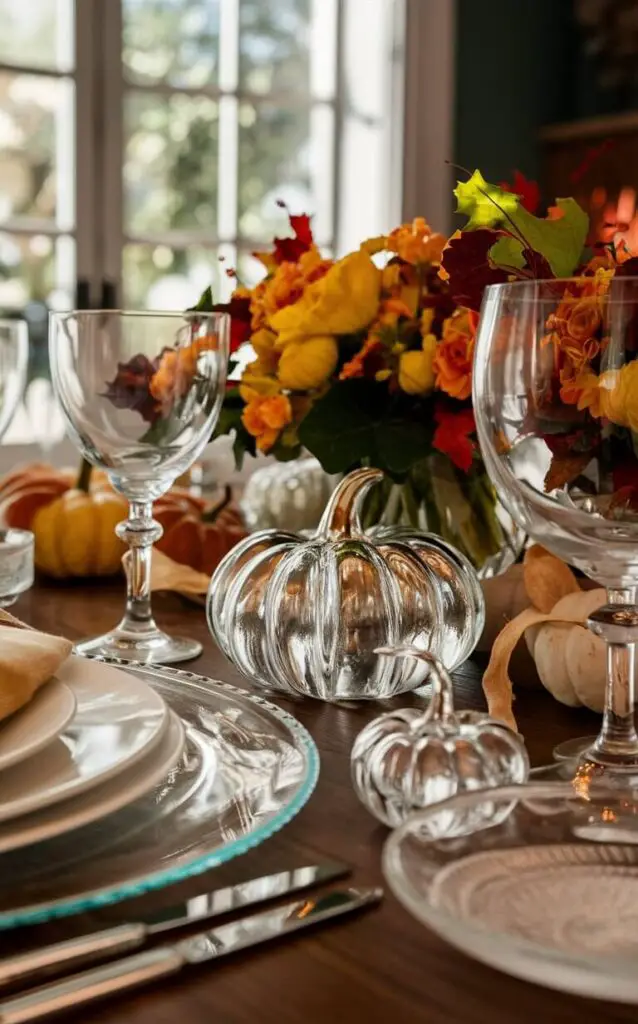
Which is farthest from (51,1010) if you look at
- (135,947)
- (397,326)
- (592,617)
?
(397,326)

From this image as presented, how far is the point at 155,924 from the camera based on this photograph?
409mm

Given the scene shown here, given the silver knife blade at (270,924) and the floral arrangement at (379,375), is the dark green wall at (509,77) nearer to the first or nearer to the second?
the floral arrangement at (379,375)

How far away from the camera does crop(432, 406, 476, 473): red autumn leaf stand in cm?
85

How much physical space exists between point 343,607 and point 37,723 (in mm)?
256

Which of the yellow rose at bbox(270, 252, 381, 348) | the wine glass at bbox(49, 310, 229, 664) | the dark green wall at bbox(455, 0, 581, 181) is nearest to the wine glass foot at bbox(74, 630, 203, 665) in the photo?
the wine glass at bbox(49, 310, 229, 664)

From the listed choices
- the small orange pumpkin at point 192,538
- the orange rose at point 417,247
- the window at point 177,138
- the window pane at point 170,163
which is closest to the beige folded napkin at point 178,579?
the small orange pumpkin at point 192,538

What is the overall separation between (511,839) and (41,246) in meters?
2.74

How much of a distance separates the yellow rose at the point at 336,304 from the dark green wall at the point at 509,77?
2913 mm

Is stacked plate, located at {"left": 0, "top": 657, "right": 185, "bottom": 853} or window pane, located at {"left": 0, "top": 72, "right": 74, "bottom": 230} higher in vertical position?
window pane, located at {"left": 0, "top": 72, "right": 74, "bottom": 230}

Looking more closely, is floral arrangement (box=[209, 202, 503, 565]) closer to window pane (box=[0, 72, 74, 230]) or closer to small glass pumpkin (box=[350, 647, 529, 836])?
small glass pumpkin (box=[350, 647, 529, 836])

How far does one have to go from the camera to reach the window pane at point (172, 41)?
3.06 metres

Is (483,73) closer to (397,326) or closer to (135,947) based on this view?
(397,326)

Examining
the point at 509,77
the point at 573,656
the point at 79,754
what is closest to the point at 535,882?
the point at 79,754

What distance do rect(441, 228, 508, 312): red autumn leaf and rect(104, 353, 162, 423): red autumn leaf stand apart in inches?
8.5
